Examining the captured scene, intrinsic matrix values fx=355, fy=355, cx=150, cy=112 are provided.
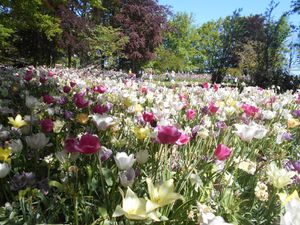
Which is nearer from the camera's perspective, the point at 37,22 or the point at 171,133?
the point at 171,133

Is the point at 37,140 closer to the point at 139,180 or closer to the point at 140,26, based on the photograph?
the point at 139,180

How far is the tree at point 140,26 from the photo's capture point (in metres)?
27.8

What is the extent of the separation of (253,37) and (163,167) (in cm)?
4698

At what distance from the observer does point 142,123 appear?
261 centimetres

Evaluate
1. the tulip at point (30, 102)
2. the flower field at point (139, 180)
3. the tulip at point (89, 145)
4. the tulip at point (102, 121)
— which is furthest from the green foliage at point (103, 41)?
the tulip at point (89, 145)

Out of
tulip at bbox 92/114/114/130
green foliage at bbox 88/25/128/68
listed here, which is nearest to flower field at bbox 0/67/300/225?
tulip at bbox 92/114/114/130

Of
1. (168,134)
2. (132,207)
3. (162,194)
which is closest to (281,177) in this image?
(168,134)

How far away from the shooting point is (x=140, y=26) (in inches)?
1120

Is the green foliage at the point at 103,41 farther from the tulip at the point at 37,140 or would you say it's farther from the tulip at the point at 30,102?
the tulip at the point at 37,140

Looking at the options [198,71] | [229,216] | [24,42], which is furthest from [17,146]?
[198,71]

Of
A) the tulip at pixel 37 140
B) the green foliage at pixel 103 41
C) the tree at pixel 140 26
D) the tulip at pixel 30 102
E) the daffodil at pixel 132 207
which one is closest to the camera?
the daffodil at pixel 132 207

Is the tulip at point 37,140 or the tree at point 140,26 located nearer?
the tulip at point 37,140

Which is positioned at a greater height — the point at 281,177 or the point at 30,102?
the point at 30,102

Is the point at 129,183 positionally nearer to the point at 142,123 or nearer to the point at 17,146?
the point at 17,146
